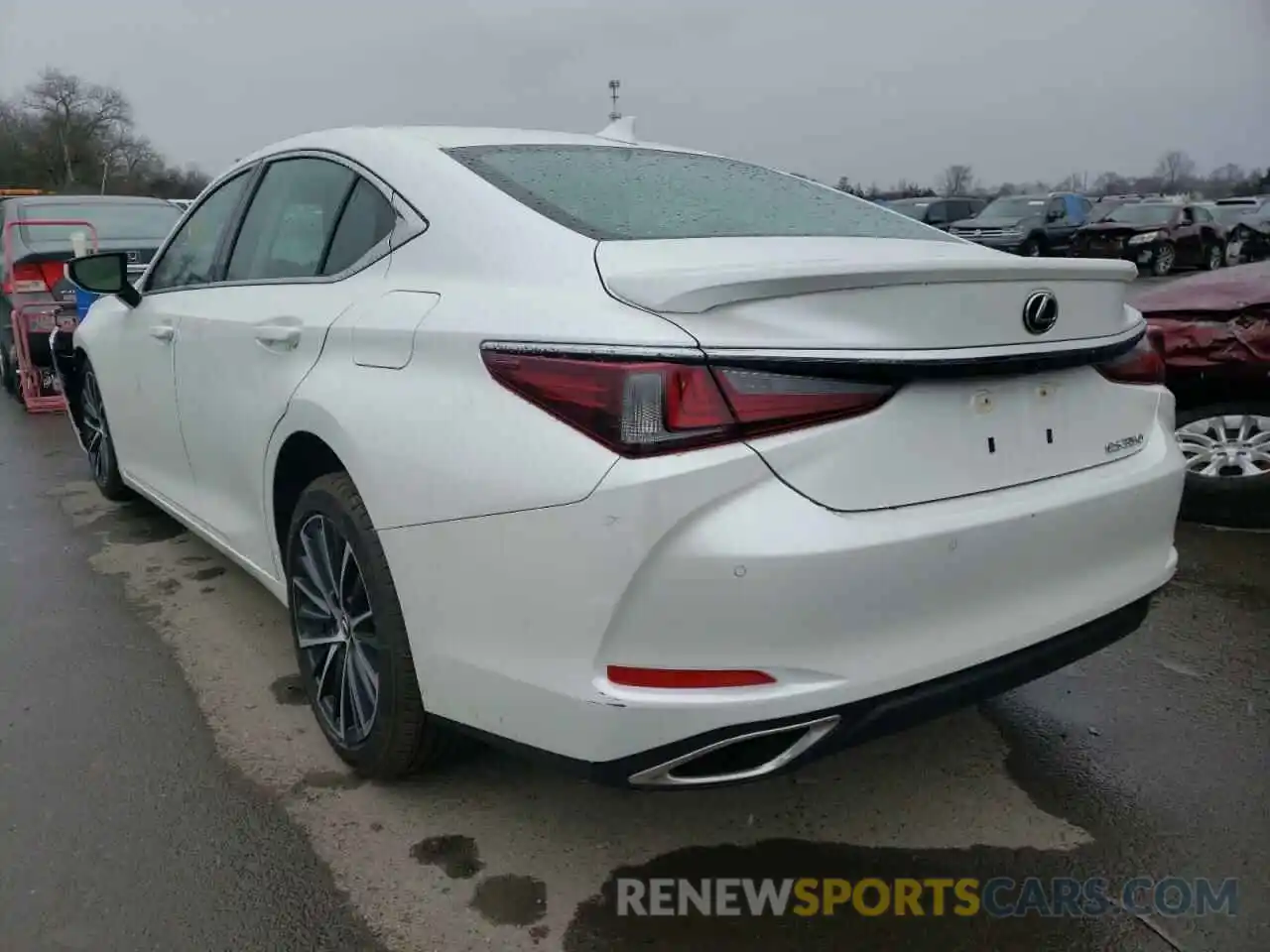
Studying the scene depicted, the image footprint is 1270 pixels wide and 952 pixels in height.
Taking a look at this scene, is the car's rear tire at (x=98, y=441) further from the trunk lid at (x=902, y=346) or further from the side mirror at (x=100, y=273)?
the trunk lid at (x=902, y=346)

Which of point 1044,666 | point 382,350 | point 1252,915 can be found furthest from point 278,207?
point 1252,915

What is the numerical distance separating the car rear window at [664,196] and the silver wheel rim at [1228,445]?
228 cm

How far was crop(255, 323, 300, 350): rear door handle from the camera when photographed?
2.59 meters

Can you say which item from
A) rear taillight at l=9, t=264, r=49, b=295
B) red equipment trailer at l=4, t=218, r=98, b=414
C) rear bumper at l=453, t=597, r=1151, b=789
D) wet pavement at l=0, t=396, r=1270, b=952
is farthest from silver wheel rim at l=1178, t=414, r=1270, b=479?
rear taillight at l=9, t=264, r=49, b=295

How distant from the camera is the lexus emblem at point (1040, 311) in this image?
2.00m

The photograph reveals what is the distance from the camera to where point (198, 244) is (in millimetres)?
3635

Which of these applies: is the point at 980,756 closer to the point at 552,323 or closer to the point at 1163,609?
the point at 1163,609

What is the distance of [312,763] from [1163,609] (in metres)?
2.88

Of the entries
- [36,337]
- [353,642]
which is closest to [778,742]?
[353,642]

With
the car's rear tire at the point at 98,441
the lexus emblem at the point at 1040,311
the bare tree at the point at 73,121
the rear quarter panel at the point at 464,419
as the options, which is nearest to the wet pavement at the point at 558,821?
the rear quarter panel at the point at 464,419

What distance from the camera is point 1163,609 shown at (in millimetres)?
3609

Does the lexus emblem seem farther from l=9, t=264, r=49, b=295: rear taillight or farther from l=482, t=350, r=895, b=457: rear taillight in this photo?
l=9, t=264, r=49, b=295: rear taillight

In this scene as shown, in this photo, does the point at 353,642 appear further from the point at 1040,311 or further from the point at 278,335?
the point at 1040,311

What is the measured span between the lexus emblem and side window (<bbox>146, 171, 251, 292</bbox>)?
8.44 ft
